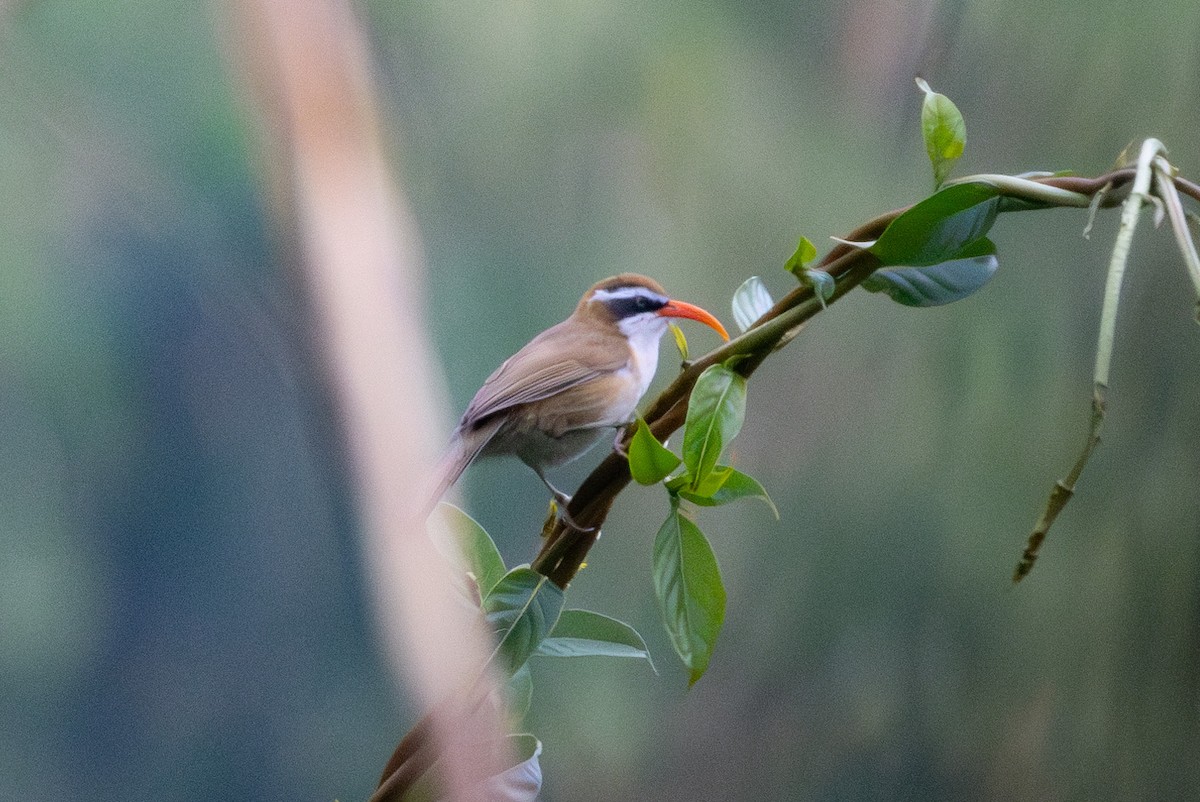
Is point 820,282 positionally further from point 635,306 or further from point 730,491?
point 635,306

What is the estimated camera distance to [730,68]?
2.90 feet

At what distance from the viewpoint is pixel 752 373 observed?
1.46 feet

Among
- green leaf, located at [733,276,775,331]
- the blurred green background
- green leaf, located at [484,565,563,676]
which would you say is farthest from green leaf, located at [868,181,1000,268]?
the blurred green background

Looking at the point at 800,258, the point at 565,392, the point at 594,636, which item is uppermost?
the point at 800,258

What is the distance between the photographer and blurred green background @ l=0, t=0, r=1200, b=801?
74 cm

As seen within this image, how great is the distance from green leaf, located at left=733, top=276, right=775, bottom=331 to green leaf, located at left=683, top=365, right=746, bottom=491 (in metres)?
0.12

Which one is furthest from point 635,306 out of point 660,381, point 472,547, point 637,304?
point 472,547

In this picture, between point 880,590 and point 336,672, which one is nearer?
point 336,672

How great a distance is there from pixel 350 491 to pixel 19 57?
0.42 meters

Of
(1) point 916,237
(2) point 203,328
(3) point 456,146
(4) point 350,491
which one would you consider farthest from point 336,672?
(1) point 916,237

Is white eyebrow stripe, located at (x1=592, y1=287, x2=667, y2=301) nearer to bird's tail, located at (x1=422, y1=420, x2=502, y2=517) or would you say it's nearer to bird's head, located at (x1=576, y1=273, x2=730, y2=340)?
bird's head, located at (x1=576, y1=273, x2=730, y2=340)

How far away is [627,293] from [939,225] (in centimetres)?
33

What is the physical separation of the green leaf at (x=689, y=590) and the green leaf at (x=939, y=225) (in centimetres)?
16

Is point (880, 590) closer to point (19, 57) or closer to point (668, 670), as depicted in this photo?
point (668, 670)
